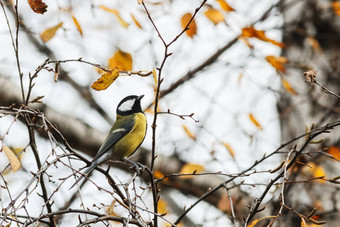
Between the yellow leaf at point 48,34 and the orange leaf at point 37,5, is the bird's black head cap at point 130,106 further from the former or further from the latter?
the orange leaf at point 37,5

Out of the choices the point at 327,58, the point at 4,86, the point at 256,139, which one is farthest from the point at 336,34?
the point at 4,86

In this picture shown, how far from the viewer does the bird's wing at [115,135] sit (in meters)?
2.68

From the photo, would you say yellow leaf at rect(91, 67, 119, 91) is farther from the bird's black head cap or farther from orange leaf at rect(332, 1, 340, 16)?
orange leaf at rect(332, 1, 340, 16)

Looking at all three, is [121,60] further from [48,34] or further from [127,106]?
[48,34]

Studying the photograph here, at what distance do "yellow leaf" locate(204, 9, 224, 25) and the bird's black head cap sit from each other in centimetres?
88

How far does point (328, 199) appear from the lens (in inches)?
148

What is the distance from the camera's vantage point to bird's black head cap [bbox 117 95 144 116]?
3.38 metres

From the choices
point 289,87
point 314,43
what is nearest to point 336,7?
point 314,43

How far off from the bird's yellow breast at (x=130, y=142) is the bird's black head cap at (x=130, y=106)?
340 millimetres

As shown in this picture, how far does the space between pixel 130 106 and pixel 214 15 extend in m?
1.03

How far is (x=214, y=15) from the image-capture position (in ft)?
11.6

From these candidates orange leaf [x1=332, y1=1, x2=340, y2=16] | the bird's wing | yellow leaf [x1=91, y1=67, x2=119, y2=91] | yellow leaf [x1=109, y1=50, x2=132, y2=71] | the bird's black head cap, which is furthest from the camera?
orange leaf [x1=332, y1=1, x2=340, y2=16]

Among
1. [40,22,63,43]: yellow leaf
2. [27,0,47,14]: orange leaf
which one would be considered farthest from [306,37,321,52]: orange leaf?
[27,0,47,14]: orange leaf

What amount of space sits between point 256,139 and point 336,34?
52.8 inches
